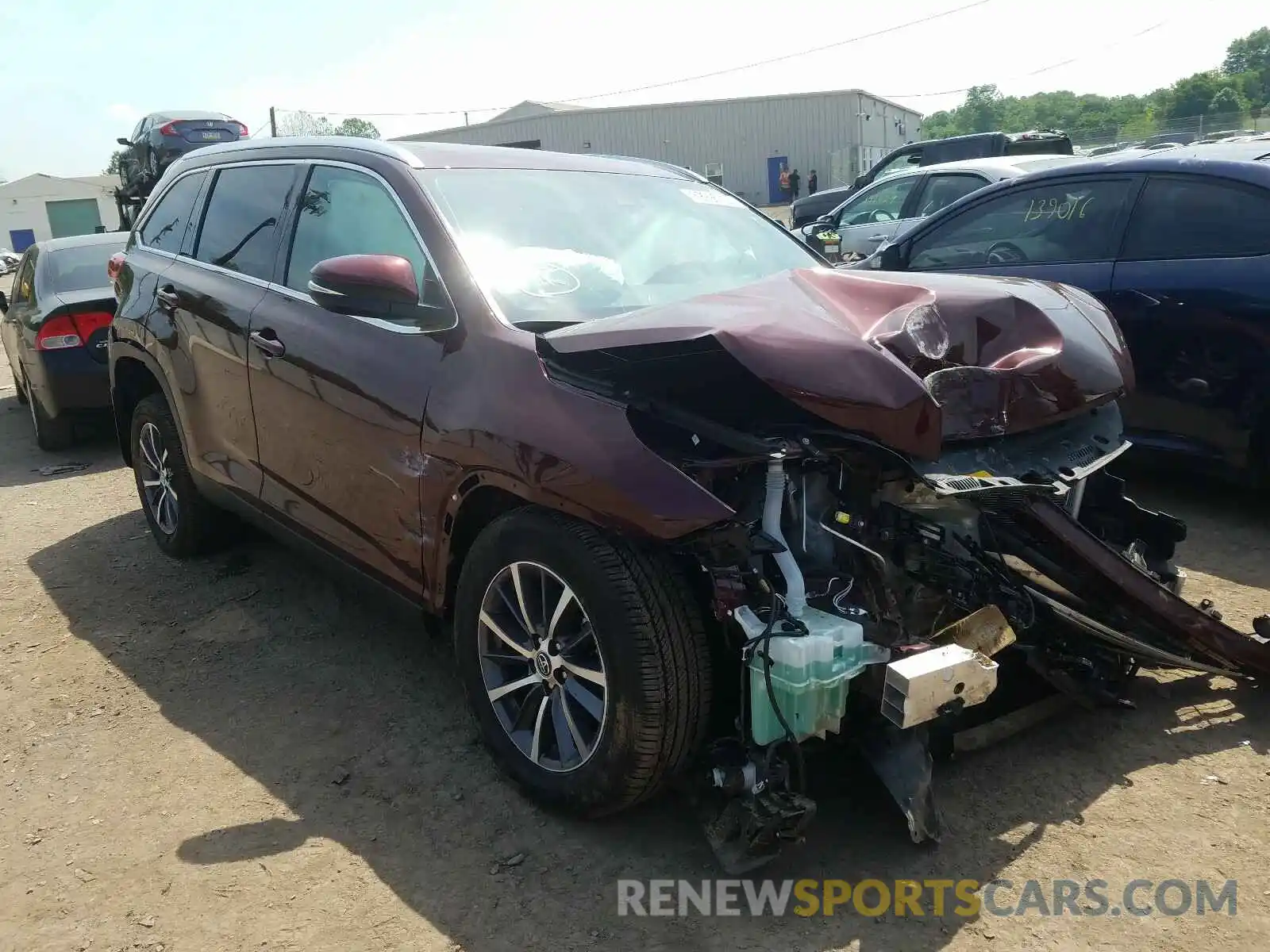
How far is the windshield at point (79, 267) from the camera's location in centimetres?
802

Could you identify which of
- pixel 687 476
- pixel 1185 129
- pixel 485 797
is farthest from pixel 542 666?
pixel 1185 129

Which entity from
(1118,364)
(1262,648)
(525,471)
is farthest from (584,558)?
(1262,648)

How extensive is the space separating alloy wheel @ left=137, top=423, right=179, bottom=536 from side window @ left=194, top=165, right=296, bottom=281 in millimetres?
1065

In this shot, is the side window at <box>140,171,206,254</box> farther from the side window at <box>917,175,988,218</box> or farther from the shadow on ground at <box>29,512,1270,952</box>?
the side window at <box>917,175,988,218</box>

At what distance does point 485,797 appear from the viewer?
2.96 meters

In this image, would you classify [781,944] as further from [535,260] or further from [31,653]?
[31,653]

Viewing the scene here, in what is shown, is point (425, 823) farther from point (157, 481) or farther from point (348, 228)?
point (157, 481)

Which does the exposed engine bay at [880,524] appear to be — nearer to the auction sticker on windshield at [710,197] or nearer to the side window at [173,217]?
the auction sticker on windshield at [710,197]

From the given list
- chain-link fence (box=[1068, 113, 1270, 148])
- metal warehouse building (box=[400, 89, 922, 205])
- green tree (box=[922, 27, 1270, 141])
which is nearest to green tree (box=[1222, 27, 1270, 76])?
green tree (box=[922, 27, 1270, 141])

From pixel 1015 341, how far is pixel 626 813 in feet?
5.89

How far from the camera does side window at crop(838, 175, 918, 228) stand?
965 cm

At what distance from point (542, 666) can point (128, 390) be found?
356 centimetres

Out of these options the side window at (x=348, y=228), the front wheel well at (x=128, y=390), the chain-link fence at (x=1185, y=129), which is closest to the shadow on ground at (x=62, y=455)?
the front wheel well at (x=128, y=390)

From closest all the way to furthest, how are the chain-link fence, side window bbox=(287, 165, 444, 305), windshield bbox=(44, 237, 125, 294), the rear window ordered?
side window bbox=(287, 165, 444, 305)
windshield bbox=(44, 237, 125, 294)
the rear window
the chain-link fence
